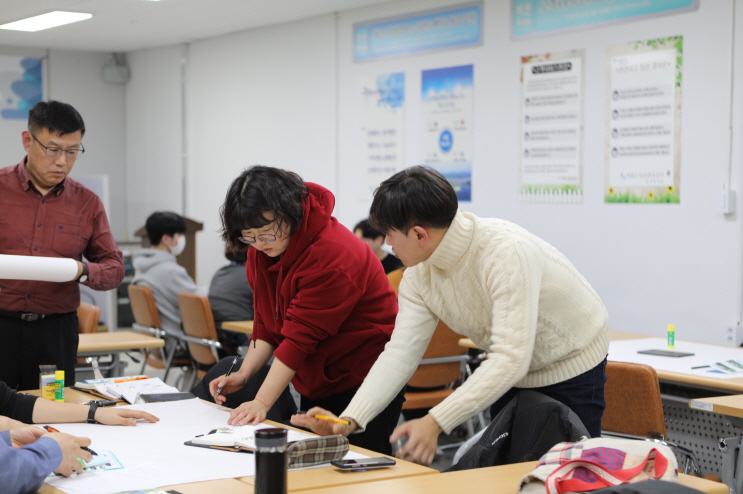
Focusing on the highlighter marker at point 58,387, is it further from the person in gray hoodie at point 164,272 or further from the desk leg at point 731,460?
the person in gray hoodie at point 164,272

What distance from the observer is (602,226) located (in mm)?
5012

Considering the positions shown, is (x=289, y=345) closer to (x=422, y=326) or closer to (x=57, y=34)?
(x=422, y=326)

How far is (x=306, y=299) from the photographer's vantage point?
2391 millimetres

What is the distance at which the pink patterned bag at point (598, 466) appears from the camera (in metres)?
1.57

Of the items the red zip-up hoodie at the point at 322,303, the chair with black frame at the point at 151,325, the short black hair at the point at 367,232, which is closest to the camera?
the red zip-up hoodie at the point at 322,303

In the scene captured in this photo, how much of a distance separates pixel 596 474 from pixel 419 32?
493cm

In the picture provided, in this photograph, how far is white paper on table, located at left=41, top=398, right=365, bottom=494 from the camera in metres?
1.78

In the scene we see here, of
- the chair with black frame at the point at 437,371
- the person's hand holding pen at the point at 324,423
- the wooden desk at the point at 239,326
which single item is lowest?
the chair with black frame at the point at 437,371

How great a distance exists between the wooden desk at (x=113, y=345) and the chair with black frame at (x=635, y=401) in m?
2.35

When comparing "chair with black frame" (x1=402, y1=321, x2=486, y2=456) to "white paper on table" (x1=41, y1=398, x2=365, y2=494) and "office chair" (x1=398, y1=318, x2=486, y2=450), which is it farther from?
"white paper on table" (x1=41, y1=398, x2=365, y2=494)

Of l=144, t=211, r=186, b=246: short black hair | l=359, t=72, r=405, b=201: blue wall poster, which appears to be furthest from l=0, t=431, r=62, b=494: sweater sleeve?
l=359, t=72, r=405, b=201: blue wall poster

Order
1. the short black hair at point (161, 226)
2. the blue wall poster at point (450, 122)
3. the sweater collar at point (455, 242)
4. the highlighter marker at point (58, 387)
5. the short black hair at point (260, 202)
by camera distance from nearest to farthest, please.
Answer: the sweater collar at point (455, 242)
the short black hair at point (260, 202)
the highlighter marker at point (58, 387)
the short black hair at point (161, 226)
the blue wall poster at point (450, 122)

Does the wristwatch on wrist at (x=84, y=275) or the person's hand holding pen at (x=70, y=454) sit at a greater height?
the wristwatch on wrist at (x=84, y=275)

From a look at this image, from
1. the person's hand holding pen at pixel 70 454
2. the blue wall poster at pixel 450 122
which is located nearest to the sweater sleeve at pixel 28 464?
the person's hand holding pen at pixel 70 454
